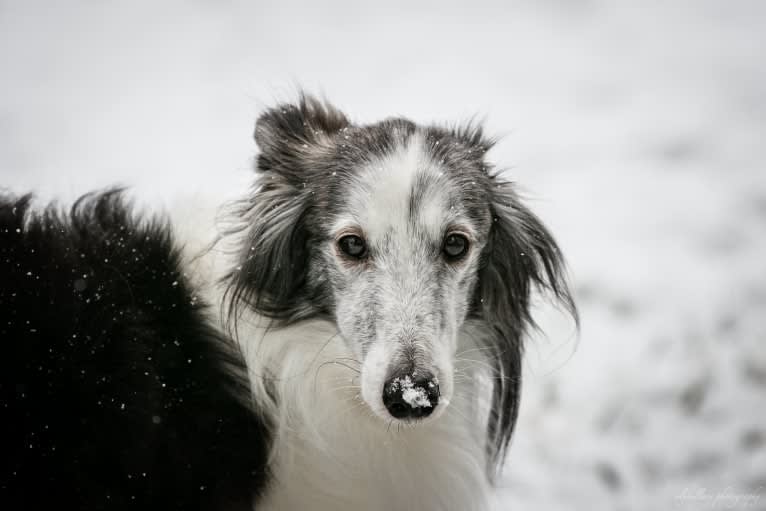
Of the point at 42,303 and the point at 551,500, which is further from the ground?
the point at 551,500

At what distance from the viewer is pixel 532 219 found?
2965 mm

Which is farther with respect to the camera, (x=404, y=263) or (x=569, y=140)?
(x=569, y=140)

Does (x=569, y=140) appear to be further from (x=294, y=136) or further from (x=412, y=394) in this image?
(x=412, y=394)

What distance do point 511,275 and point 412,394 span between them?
2.69 feet

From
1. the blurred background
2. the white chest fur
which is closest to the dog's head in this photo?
the white chest fur

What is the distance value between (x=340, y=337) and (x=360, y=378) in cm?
20

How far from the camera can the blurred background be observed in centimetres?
387

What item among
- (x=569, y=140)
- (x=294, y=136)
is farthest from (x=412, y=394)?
(x=569, y=140)

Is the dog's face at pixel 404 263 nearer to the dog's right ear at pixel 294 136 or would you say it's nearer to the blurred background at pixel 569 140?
the dog's right ear at pixel 294 136

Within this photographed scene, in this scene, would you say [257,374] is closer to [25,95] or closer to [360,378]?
[360,378]

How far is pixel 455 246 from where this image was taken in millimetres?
2674

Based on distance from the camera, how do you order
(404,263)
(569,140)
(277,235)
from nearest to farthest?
(404,263) < (277,235) < (569,140)

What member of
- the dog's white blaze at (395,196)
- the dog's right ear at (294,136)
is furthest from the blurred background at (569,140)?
the dog's white blaze at (395,196)

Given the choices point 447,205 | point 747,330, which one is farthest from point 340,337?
point 747,330
